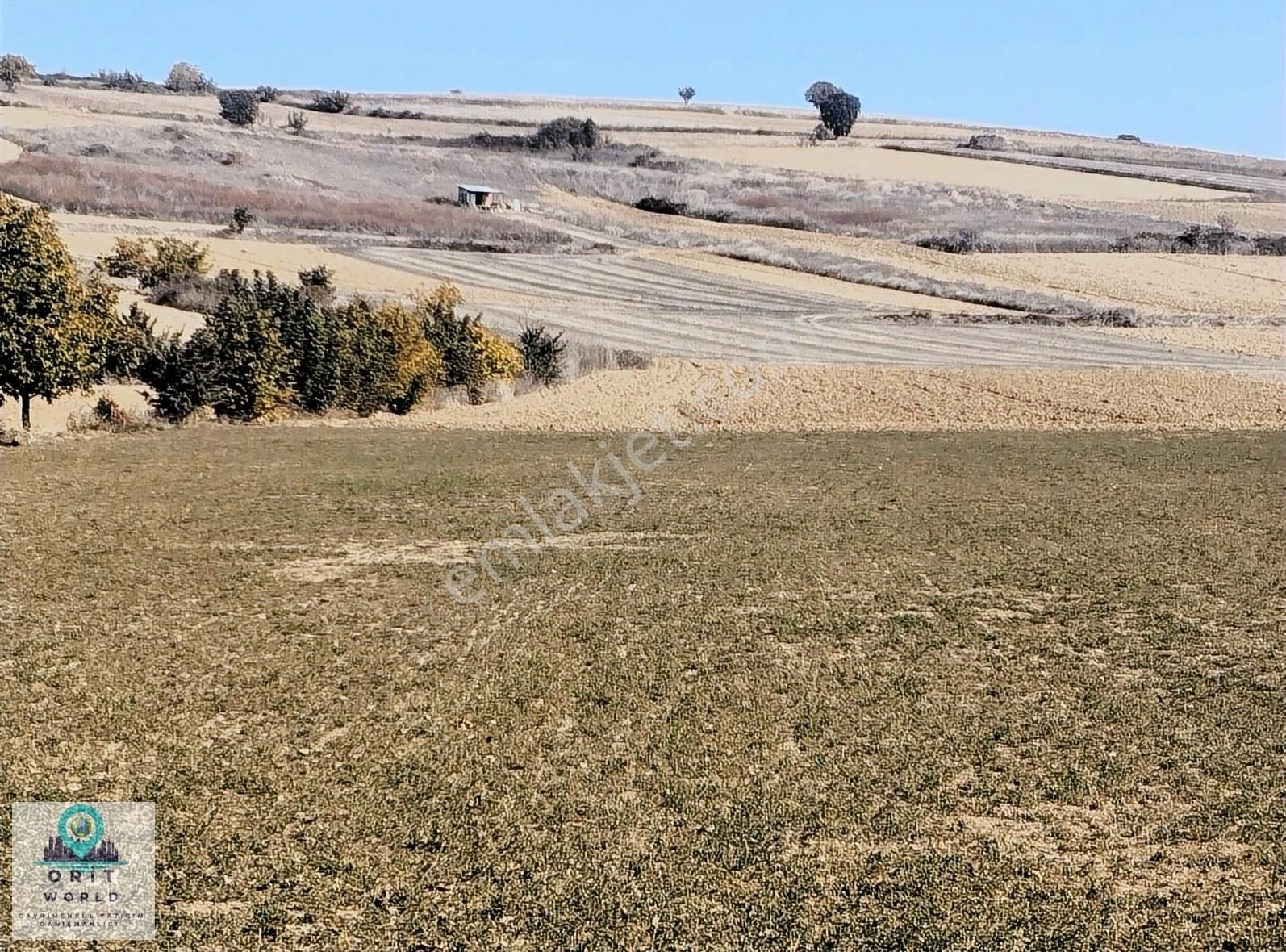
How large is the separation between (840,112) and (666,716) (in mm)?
137075

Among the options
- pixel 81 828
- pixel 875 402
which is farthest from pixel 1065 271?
pixel 81 828

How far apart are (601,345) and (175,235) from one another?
91.9 ft

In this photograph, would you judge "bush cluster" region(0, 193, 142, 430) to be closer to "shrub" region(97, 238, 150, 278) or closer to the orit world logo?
the orit world logo

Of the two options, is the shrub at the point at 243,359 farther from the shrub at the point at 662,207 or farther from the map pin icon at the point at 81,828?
the shrub at the point at 662,207

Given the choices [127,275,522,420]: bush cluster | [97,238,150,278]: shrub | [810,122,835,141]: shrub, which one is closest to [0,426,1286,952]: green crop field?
[127,275,522,420]: bush cluster

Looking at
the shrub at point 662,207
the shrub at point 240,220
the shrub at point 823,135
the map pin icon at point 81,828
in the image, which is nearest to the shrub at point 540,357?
the map pin icon at point 81,828

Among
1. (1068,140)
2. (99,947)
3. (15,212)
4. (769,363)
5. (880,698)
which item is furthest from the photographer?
(1068,140)

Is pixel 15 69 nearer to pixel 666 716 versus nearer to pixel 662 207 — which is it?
pixel 662 207

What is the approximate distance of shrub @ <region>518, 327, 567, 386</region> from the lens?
38.1 m

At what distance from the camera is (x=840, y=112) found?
13688 cm

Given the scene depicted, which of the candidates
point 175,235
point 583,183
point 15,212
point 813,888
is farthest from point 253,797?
point 583,183

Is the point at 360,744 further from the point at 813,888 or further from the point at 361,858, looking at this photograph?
the point at 813,888

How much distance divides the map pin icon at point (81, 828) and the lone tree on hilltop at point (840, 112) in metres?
140

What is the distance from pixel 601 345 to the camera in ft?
144
